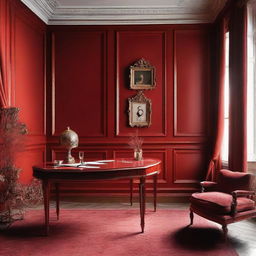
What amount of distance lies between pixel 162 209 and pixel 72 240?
1800 millimetres

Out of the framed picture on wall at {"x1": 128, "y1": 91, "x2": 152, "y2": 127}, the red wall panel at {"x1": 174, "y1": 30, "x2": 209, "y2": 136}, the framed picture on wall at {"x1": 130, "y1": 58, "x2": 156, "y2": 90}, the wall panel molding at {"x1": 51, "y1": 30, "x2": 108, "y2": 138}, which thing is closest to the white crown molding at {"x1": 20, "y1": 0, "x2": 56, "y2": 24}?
the wall panel molding at {"x1": 51, "y1": 30, "x2": 108, "y2": 138}

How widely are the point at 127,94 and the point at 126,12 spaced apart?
4.58 ft

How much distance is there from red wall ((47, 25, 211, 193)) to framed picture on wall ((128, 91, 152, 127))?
9 cm

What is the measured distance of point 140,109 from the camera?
5.58 m

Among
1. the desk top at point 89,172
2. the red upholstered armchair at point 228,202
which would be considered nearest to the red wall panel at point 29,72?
the desk top at point 89,172

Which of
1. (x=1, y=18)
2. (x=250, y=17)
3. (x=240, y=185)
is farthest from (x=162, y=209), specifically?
(x=1, y=18)

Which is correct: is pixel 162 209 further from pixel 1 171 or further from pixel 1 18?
pixel 1 18

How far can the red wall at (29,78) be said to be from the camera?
4.56 meters

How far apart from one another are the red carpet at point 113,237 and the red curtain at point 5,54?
1.65 metres

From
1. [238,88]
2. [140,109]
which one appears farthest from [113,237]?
[140,109]

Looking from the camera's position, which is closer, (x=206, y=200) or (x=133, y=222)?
(x=206, y=200)

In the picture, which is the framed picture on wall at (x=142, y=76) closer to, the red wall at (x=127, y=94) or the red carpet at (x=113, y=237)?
the red wall at (x=127, y=94)

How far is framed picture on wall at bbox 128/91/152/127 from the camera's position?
5.58 m

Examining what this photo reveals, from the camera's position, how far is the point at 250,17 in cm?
446
